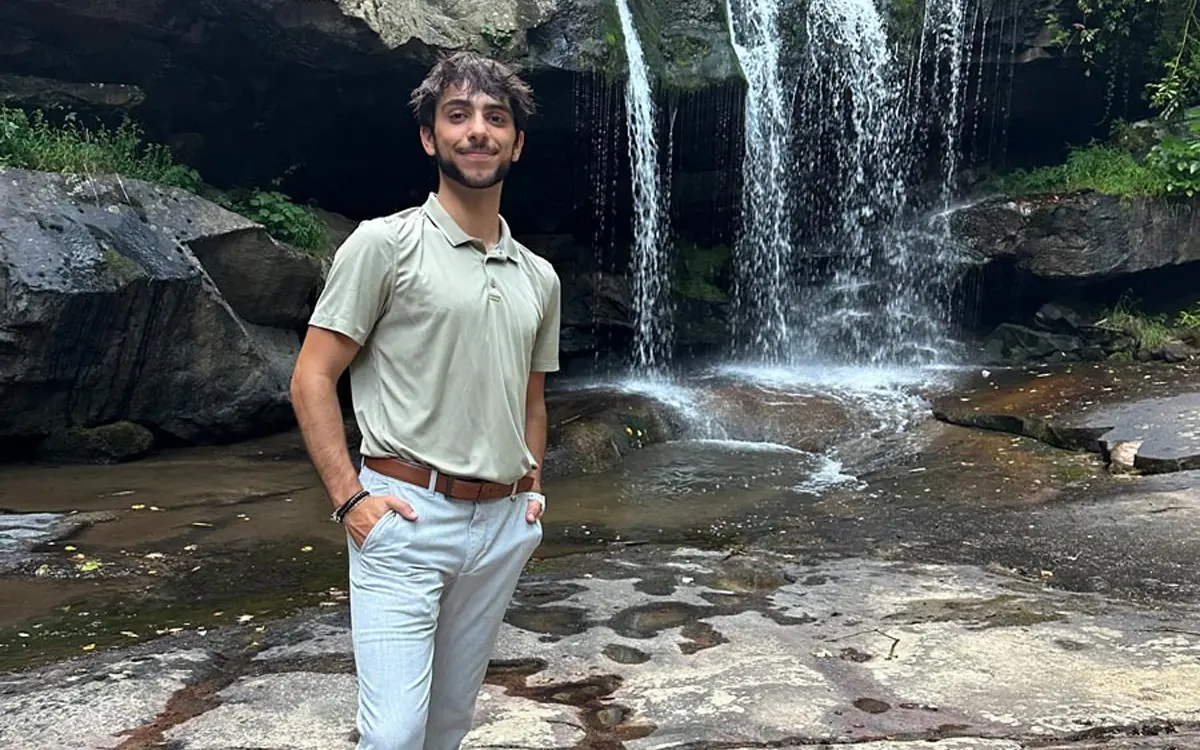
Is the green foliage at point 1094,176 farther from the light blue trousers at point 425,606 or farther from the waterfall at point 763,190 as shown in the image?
the light blue trousers at point 425,606

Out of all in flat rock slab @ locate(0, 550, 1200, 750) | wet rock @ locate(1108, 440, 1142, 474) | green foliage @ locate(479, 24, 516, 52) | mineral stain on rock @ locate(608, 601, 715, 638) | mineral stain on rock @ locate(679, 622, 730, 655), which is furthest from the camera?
green foliage @ locate(479, 24, 516, 52)

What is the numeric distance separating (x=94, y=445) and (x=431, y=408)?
24.0 ft

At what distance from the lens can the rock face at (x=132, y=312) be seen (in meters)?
7.82

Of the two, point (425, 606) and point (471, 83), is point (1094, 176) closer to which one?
point (471, 83)

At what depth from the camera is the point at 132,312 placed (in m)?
8.27

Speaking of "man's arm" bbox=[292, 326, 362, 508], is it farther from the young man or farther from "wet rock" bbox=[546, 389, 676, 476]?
"wet rock" bbox=[546, 389, 676, 476]

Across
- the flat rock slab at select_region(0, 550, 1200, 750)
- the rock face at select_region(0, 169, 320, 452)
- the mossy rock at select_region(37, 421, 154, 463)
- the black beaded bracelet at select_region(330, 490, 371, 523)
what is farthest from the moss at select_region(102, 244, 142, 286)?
the black beaded bracelet at select_region(330, 490, 371, 523)

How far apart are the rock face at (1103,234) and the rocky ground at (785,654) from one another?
6621 mm

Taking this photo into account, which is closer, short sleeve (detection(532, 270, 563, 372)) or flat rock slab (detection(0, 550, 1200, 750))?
short sleeve (detection(532, 270, 563, 372))

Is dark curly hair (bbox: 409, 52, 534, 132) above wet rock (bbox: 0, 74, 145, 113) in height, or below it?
Result: below

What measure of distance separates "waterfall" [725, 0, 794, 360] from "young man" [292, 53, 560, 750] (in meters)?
10.7

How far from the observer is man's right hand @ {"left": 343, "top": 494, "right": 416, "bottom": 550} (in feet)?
6.59

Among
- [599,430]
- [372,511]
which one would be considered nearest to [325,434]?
[372,511]

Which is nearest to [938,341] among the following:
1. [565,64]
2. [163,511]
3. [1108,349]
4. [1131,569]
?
[1108,349]
